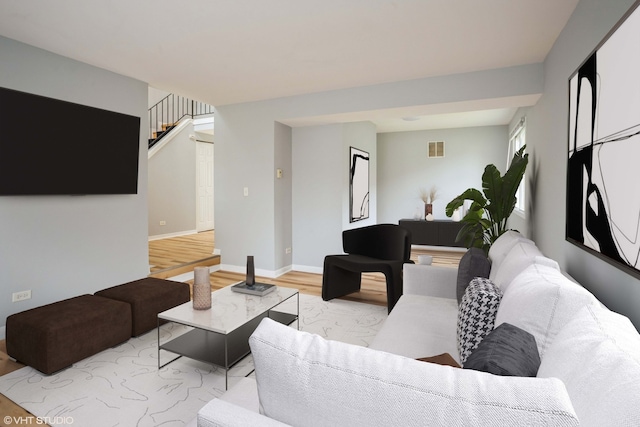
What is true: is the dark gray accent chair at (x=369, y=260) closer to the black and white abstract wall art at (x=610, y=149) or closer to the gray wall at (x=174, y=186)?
the black and white abstract wall art at (x=610, y=149)

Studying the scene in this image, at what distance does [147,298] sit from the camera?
2953 millimetres

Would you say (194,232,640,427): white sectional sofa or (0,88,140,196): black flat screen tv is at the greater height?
(0,88,140,196): black flat screen tv

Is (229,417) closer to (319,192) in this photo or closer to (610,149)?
(610,149)

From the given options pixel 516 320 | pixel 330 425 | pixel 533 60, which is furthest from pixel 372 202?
pixel 330 425

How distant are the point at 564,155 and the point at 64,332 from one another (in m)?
3.75

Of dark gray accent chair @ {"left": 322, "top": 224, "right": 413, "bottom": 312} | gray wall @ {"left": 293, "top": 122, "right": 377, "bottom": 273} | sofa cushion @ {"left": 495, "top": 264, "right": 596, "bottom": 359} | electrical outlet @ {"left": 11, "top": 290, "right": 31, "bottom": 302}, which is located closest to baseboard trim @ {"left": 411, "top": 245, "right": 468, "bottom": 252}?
gray wall @ {"left": 293, "top": 122, "right": 377, "bottom": 273}

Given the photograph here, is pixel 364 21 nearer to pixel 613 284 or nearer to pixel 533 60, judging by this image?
pixel 533 60

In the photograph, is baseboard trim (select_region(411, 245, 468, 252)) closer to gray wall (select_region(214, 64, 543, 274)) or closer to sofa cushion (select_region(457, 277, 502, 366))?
gray wall (select_region(214, 64, 543, 274))

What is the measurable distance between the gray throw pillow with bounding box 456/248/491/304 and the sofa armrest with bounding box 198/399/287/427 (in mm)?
1801

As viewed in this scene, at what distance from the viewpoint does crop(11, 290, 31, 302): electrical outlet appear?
10.2 feet

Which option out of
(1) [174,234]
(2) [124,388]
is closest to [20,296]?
(2) [124,388]

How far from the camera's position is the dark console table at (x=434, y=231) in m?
6.97

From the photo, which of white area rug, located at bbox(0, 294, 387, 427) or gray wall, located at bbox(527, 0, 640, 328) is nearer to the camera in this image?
gray wall, located at bbox(527, 0, 640, 328)

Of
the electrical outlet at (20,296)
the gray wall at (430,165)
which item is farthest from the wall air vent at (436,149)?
the electrical outlet at (20,296)
